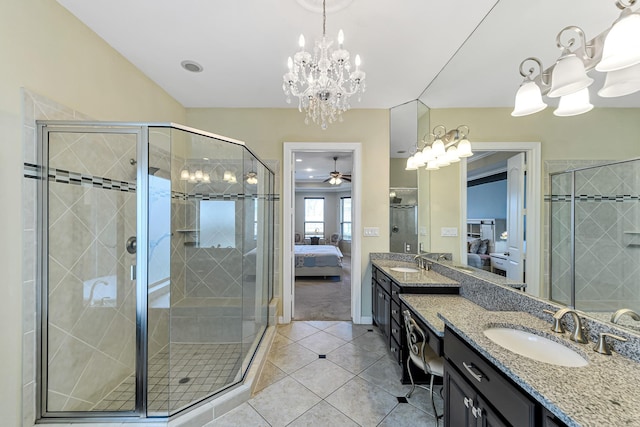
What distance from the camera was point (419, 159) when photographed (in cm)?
260

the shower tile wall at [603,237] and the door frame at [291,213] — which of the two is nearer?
the shower tile wall at [603,237]

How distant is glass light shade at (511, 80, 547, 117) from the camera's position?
123 cm

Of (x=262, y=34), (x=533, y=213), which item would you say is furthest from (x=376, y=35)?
(x=533, y=213)

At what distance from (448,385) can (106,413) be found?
218cm

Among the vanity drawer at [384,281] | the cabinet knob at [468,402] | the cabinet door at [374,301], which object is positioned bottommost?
the cabinet door at [374,301]

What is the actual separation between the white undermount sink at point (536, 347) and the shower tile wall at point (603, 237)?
23cm

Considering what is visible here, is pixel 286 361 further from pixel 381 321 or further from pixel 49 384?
pixel 49 384

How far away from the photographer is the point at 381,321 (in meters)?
2.70

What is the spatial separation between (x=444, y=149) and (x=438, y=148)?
0.06 m

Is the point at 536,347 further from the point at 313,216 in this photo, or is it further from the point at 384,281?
the point at 313,216

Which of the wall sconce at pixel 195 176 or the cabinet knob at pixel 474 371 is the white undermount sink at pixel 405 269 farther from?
the wall sconce at pixel 195 176

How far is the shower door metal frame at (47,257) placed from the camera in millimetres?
1485

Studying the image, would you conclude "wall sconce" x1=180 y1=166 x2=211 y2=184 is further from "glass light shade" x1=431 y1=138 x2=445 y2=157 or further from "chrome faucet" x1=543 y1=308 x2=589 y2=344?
"chrome faucet" x1=543 y1=308 x2=589 y2=344

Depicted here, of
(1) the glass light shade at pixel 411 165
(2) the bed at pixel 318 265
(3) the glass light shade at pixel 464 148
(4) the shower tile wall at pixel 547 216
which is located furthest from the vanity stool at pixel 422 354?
(2) the bed at pixel 318 265
